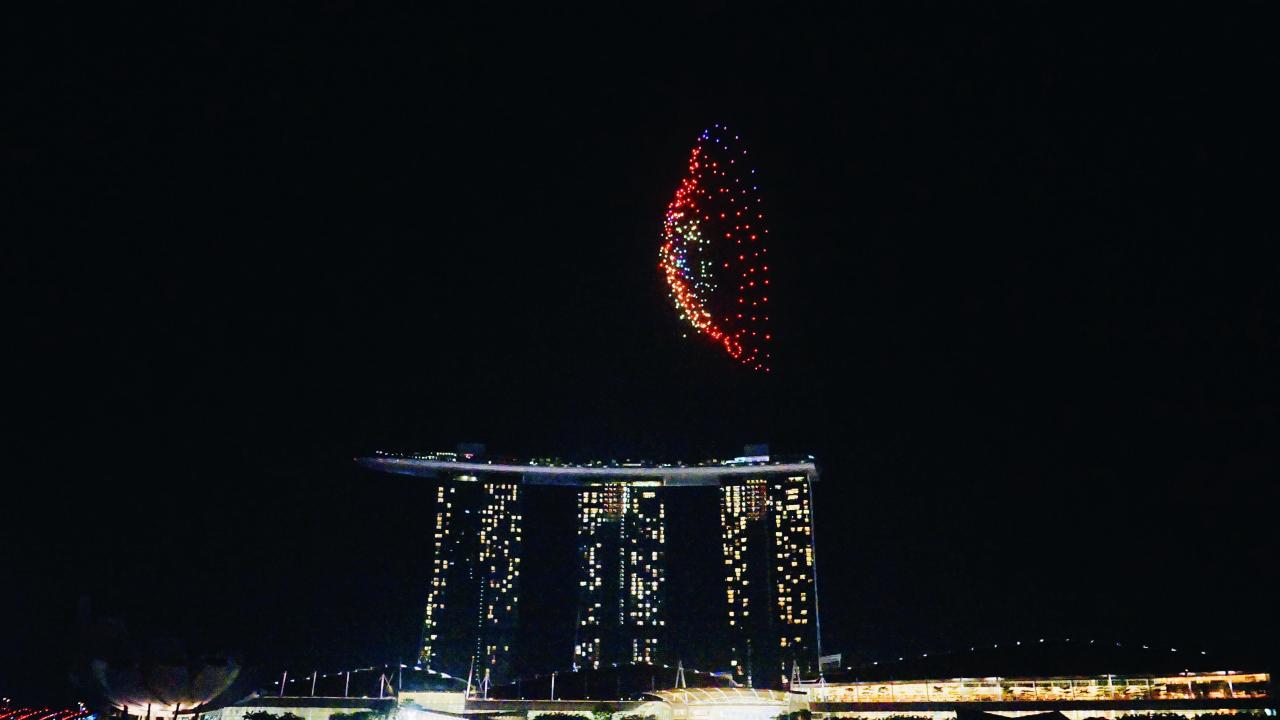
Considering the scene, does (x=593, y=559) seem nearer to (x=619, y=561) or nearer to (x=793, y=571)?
(x=619, y=561)

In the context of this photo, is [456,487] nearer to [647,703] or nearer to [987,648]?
[647,703]

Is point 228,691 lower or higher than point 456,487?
lower

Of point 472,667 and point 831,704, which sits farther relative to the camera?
point 472,667

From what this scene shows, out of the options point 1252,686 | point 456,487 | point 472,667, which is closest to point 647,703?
point 1252,686

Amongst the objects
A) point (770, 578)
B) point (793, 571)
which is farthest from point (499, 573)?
point (793, 571)

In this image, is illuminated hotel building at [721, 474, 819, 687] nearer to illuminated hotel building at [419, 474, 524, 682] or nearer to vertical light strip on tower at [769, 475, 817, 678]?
vertical light strip on tower at [769, 475, 817, 678]

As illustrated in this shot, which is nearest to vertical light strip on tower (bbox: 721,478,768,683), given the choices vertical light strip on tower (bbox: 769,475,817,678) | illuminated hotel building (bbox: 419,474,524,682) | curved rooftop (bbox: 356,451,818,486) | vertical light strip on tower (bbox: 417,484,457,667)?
curved rooftop (bbox: 356,451,818,486)
